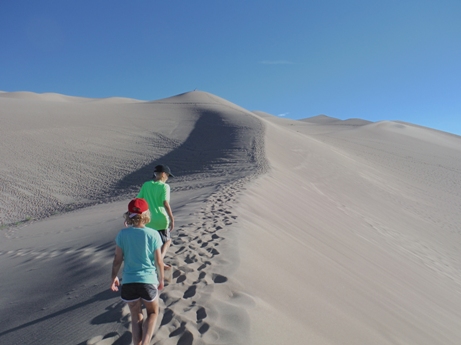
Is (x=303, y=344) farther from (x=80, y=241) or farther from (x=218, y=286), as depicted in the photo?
(x=80, y=241)

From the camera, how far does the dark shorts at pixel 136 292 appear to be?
262cm

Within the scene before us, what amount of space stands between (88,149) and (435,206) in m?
17.2

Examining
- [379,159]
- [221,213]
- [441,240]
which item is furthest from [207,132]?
[221,213]

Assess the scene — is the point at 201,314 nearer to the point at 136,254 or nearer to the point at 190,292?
the point at 190,292

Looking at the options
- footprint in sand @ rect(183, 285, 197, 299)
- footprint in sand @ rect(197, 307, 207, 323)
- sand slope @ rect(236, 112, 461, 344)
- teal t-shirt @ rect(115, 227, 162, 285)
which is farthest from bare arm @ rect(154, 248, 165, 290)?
sand slope @ rect(236, 112, 461, 344)

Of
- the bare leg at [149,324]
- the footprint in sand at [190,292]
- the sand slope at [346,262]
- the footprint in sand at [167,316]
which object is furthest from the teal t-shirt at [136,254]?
the sand slope at [346,262]

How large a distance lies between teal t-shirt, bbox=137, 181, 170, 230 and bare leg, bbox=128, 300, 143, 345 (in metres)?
1.29

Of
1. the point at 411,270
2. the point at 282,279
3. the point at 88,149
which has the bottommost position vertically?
the point at 88,149

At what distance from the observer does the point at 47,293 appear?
3834 millimetres

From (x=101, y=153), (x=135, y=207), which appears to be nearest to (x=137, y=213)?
(x=135, y=207)

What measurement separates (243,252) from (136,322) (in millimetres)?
1939

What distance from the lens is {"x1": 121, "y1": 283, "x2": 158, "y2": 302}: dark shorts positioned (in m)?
2.62

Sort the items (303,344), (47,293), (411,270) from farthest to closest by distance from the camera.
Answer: (411,270) < (47,293) < (303,344)

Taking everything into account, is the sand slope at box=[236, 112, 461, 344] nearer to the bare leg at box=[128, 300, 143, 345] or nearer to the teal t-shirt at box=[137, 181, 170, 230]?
the bare leg at box=[128, 300, 143, 345]
